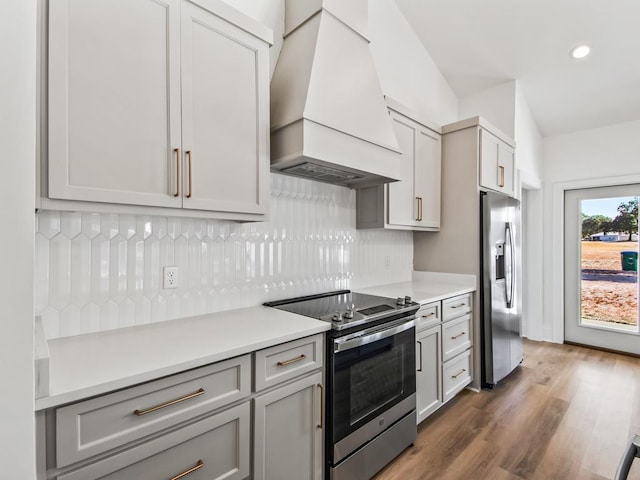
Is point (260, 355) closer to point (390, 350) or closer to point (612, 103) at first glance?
point (390, 350)

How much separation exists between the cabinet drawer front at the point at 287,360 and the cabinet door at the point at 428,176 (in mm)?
1707

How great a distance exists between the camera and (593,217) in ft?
12.9

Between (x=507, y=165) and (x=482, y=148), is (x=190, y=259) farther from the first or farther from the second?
(x=507, y=165)

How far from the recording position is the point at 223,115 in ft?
4.99

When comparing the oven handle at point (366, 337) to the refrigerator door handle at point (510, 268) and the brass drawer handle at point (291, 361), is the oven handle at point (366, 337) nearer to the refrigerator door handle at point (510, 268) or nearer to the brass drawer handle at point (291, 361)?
the brass drawer handle at point (291, 361)

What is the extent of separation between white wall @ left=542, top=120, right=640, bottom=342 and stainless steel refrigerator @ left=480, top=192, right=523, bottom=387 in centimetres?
118

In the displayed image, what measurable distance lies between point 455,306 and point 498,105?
2.35 meters

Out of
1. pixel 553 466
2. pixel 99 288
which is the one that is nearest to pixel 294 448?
pixel 99 288

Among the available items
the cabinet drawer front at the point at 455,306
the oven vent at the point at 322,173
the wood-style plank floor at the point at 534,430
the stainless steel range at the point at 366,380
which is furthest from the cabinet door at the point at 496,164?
the wood-style plank floor at the point at 534,430

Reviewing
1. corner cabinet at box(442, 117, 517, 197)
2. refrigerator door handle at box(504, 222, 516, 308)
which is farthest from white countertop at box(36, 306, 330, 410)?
refrigerator door handle at box(504, 222, 516, 308)

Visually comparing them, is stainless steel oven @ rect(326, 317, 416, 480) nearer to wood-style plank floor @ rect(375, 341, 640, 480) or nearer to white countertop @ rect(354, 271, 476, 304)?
wood-style plank floor @ rect(375, 341, 640, 480)

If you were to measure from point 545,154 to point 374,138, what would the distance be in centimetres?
342

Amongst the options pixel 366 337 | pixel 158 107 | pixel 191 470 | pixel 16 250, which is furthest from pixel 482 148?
pixel 16 250

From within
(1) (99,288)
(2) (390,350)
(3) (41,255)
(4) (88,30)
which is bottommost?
(2) (390,350)
